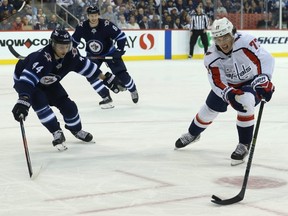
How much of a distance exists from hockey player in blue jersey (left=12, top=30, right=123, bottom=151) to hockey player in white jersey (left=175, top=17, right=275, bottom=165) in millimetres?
1043

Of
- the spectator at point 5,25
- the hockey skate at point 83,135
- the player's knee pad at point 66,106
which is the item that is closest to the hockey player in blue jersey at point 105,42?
the hockey skate at point 83,135

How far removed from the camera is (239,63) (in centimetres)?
429

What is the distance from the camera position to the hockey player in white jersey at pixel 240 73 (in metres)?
4.08

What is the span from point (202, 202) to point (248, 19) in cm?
1389

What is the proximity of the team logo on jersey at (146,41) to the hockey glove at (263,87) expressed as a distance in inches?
436

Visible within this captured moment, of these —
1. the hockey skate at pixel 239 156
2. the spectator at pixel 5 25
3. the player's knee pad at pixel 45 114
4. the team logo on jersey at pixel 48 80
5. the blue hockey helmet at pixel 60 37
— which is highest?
the blue hockey helmet at pixel 60 37

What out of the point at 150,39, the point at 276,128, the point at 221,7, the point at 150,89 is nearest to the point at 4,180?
the point at 276,128

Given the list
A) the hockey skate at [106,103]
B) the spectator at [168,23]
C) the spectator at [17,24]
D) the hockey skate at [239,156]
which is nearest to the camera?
the hockey skate at [239,156]

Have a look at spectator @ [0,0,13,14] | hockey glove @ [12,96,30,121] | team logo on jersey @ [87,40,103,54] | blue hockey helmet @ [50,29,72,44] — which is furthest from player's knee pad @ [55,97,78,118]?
spectator @ [0,0,13,14]

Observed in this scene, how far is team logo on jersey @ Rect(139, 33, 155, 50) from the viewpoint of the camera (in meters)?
15.1

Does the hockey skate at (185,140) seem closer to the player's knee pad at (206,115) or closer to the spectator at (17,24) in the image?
the player's knee pad at (206,115)

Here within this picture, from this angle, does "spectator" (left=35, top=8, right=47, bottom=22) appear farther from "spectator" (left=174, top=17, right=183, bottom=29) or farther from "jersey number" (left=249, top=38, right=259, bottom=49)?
"jersey number" (left=249, top=38, right=259, bottom=49)

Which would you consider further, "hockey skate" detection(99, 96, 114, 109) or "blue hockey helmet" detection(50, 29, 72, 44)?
"hockey skate" detection(99, 96, 114, 109)

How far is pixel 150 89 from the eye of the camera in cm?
935
